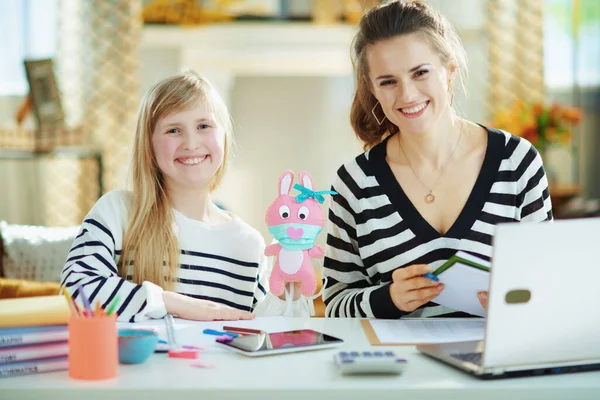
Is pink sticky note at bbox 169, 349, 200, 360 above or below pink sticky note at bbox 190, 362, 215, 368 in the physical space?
above

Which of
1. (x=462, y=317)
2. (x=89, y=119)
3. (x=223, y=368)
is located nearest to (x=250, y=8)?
(x=89, y=119)

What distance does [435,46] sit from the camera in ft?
5.07

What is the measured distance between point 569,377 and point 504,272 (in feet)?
0.58

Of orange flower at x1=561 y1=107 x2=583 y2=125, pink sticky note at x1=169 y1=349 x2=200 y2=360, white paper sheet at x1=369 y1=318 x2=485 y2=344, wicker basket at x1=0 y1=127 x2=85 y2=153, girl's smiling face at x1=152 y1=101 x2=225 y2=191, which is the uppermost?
orange flower at x1=561 y1=107 x2=583 y2=125

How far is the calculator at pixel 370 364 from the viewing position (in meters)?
0.96

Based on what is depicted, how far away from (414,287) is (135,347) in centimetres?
51

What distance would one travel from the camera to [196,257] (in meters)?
1.67

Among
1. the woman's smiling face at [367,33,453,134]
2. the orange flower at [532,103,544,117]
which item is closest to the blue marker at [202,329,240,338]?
the woman's smiling face at [367,33,453,134]

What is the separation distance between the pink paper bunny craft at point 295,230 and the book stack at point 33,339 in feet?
1.56

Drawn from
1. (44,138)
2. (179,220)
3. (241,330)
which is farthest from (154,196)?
(44,138)

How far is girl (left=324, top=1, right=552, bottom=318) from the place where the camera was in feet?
4.96

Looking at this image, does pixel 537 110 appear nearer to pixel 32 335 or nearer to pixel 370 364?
pixel 370 364

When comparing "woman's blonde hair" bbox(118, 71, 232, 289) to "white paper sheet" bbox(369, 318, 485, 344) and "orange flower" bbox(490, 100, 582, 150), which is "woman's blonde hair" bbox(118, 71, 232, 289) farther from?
"orange flower" bbox(490, 100, 582, 150)

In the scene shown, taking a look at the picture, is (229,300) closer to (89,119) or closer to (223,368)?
(223,368)
